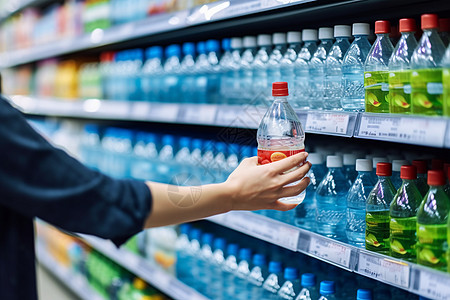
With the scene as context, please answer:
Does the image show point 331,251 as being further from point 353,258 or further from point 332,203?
point 332,203

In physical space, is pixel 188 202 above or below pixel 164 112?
below

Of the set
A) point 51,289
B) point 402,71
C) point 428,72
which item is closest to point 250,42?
point 402,71

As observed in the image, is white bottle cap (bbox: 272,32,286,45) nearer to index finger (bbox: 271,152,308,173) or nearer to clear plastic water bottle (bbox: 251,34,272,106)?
clear plastic water bottle (bbox: 251,34,272,106)

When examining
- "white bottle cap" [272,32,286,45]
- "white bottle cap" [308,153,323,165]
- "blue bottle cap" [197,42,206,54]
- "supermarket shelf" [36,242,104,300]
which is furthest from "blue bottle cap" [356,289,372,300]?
"supermarket shelf" [36,242,104,300]

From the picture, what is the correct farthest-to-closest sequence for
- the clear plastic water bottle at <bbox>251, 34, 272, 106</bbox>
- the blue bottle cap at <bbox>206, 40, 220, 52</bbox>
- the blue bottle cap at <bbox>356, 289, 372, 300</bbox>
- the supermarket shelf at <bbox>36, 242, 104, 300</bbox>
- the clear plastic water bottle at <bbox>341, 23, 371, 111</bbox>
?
1. the supermarket shelf at <bbox>36, 242, 104, 300</bbox>
2. the blue bottle cap at <bbox>206, 40, 220, 52</bbox>
3. the clear plastic water bottle at <bbox>251, 34, 272, 106</bbox>
4. the clear plastic water bottle at <bbox>341, 23, 371, 111</bbox>
5. the blue bottle cap at <bbox>356, 289, 372, 300</bbox>

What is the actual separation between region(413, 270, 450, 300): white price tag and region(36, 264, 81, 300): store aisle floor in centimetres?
333

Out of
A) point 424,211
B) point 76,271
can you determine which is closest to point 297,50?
point 424,211

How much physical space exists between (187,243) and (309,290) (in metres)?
0.99

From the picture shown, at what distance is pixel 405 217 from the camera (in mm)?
1469

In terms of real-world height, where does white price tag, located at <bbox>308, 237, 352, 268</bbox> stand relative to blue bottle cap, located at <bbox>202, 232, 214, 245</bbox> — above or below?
above

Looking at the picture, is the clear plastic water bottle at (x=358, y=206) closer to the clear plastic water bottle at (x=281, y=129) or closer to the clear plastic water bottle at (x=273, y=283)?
the clear plastic water bottle at (x=281, y=129)

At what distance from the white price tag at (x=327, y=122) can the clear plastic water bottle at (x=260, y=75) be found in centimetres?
51

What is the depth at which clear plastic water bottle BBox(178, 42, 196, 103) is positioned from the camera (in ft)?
8.75

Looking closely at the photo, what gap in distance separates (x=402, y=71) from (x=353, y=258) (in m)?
0.54
